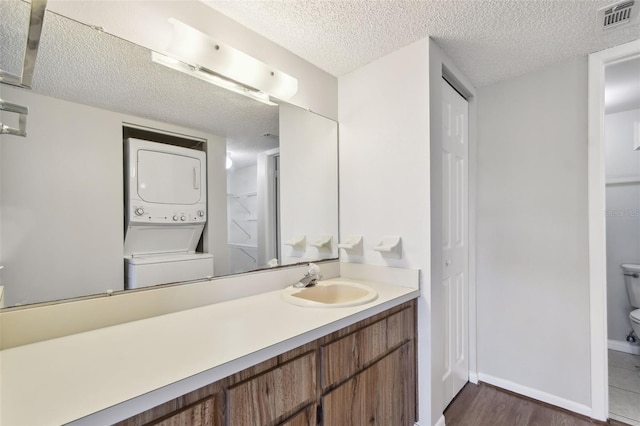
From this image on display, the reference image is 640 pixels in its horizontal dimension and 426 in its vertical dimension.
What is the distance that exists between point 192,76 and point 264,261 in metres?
0.99

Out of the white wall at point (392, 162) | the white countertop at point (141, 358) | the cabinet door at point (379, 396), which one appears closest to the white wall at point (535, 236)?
the white wall at point (392, 162)

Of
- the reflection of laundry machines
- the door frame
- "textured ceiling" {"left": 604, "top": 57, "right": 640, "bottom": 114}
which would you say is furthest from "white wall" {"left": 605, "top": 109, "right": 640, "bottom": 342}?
the reflection of laundry machines

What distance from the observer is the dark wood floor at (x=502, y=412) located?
5.64ft

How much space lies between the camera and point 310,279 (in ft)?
5.30

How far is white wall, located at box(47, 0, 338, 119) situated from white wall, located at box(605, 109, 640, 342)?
289cm

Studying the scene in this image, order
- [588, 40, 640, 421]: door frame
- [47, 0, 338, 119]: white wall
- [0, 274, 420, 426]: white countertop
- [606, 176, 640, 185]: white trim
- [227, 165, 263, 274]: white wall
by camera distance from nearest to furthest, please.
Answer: [0, 274, 420, 426]: white countertop → [47, 0, 338, 119]: white wall → [227, 165, 263, 274]: white wall → [588, 40, 640, 421]: door frame → [606, 176, 640, 185]: white trim

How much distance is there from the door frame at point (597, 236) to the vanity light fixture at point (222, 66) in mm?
1830

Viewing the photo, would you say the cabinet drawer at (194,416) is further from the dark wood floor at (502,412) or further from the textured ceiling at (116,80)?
the dark wood floor at (502,412)

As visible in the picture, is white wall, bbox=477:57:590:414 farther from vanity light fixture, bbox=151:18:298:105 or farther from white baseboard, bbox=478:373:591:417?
vanity light fixture, bbox=151:18:298:105

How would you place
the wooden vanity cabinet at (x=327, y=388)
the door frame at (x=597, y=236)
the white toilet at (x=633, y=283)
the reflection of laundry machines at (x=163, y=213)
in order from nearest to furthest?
the wooden vanity cabinet at (x=327, y=388) < the reflection of laundry machines at (x=163, y=213) < the door frame at (x=597, y=236) < the white toilet at (x=633, y=283)

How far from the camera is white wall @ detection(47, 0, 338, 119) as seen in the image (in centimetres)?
105

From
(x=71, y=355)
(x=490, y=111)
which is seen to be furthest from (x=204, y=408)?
(x=490, y=111)

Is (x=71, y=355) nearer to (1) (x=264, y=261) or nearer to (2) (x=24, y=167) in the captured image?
(2) (x=24, y=167)

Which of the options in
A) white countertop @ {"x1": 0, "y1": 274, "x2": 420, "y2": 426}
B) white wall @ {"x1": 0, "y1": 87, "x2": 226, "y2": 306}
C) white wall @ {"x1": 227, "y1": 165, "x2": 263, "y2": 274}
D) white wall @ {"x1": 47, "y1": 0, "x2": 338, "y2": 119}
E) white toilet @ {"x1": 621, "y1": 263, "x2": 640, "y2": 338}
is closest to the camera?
white countertop @ {"x1": 0, "y1": 274, "x2": 420, "y2": 426}
